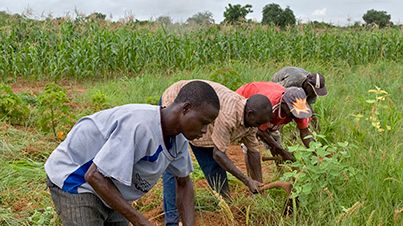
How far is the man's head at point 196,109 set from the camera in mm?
2160

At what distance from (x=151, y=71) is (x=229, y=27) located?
3338 mm

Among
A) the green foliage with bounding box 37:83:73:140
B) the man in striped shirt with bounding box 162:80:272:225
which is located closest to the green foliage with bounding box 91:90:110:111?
the green foliage with bounding box 37:83:73:140

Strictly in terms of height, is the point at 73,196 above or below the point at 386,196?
above

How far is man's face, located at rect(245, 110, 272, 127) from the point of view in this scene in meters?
3.11

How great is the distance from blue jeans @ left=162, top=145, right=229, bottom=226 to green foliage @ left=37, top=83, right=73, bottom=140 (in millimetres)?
2375

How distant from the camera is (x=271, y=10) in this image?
2723 centimetres

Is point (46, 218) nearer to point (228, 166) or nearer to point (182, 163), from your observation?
point (228, 166)

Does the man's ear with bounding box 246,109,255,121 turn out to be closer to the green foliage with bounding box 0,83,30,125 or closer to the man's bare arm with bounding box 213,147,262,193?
the man's bare arm with bounding box 213,147,262,193

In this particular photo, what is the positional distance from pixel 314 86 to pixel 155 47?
21.2ft

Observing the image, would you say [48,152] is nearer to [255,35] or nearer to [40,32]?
[40,32]

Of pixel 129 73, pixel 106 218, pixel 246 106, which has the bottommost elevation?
pixel 129 73

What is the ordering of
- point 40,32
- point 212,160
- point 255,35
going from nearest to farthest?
point 212,160 → point 40,32 → point 255,35

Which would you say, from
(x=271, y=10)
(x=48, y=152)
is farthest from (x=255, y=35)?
(x=271, y=10)

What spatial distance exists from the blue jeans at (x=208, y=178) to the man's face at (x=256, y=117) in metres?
0.50
